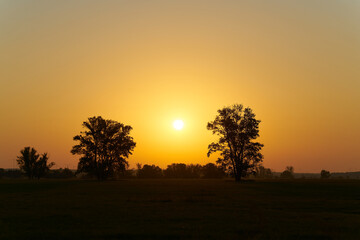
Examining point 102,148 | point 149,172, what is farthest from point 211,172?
point 102,148

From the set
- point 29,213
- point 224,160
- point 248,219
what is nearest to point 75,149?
point 224,160

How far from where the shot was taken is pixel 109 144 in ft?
385

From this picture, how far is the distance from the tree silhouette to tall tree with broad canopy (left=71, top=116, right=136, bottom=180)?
27666mm

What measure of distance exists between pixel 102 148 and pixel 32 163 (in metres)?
35.3

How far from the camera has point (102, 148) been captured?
382 feet

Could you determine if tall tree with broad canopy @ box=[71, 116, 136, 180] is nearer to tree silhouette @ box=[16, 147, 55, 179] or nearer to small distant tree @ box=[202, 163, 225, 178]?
tree silhouette @ box=[16, 147, 55, 179]

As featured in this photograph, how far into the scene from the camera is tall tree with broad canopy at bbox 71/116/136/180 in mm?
114750

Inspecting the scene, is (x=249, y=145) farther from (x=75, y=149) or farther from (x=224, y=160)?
(x=75, y=149)

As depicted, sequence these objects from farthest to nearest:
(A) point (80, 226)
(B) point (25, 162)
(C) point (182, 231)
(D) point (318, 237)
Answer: (B) point (25, 162)
(A) point (80, 226)
(C) point (182, 231)
(D) point (318, 237)

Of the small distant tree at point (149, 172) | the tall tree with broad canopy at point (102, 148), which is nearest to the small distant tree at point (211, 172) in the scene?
the small distant tree at point (149, 172)

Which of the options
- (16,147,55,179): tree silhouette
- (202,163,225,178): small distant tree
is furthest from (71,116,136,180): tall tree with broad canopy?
(202,163,225,178): small distant tree

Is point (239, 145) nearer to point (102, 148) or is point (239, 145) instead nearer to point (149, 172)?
point (102, 148)

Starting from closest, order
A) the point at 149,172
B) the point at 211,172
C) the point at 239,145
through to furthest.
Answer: the point at 239,145 → the point at 211,172 → the point at 149,172

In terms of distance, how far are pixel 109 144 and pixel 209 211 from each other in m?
95.7
